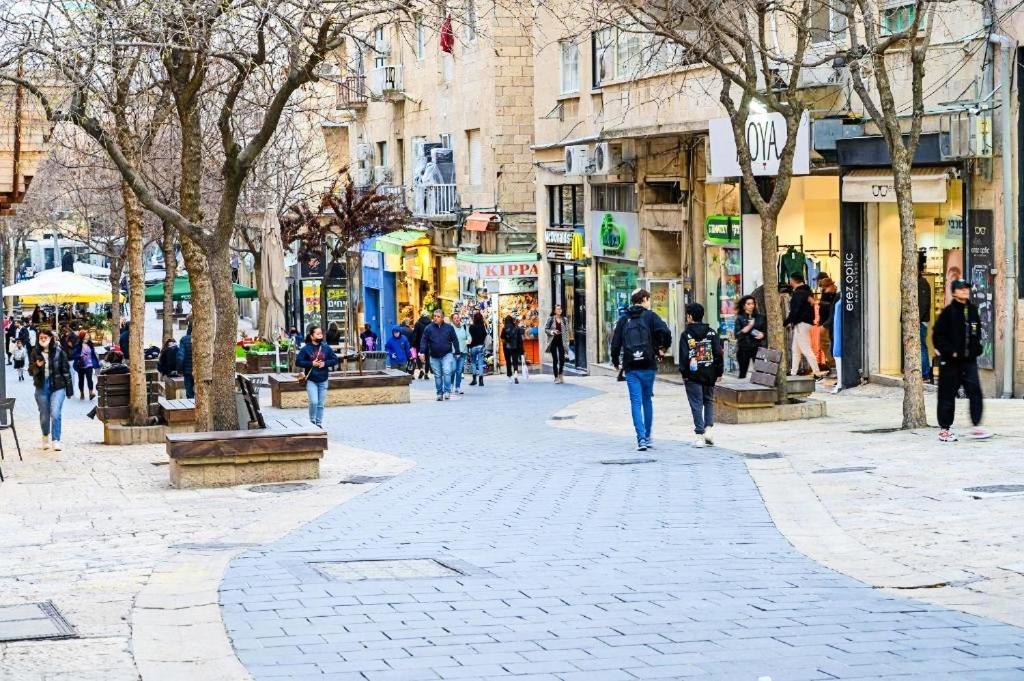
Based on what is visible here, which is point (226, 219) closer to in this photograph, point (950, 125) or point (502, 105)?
point (950, 125)

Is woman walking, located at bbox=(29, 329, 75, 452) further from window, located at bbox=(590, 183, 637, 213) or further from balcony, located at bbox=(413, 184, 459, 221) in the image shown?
balcony, located at bbox=(413, 184, 459, 221)

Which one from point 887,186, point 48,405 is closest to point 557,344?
point 887,186

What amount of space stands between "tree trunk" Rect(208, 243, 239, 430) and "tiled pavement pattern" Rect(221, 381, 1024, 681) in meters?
2.61

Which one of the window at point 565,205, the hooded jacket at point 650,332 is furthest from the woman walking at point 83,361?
the hooded jacket at point 650,332

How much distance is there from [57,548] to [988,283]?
13.3 meters

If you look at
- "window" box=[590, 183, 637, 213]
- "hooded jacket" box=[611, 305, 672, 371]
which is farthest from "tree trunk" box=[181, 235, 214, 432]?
"window" box=[590, 183, 637, 213]

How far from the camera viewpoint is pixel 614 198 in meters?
34.6

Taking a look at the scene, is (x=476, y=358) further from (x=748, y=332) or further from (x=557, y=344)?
(x=748, y=332)

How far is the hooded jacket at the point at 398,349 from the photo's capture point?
35531mm

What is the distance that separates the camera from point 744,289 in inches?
1099

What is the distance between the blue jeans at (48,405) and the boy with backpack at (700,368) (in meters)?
8.69

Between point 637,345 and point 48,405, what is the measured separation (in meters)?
8.70

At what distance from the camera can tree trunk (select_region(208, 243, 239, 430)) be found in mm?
15078

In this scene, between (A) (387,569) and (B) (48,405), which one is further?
(B) (48,405)
